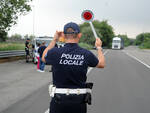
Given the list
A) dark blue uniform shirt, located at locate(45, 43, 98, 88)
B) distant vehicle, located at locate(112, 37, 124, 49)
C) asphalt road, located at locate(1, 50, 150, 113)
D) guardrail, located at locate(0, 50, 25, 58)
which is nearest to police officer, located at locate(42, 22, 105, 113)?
dark blue uniform shirt, located at locate(45, 43, 98, 88)

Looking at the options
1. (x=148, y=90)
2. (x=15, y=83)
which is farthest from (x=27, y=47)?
(x=148, y=90)

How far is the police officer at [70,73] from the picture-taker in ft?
9.30

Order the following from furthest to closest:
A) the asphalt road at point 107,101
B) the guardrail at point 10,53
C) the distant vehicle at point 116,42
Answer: the distant vehicle at point 116,42
the guardrail at point 10,53
the asphalt road at point 107,101

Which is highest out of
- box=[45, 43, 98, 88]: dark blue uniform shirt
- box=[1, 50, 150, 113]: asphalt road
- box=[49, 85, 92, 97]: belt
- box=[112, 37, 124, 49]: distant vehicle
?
box=[45, 43, 98, 88]: dark blue uniform shirt

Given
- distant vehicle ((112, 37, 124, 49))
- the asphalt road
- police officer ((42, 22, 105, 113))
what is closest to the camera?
police officer ((42, 22, 105, 113))

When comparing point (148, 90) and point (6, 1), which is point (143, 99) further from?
point (6, 1)

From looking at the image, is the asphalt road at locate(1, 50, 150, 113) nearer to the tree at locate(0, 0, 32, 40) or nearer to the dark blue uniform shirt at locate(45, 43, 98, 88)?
the dark blue uniform shirt at locate(45, 43, 98, 88)

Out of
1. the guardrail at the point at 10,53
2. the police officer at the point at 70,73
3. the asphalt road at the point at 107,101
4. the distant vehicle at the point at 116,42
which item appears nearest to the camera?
the police officer at the point at 70,73

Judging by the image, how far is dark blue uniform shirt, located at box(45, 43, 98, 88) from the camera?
2863mm

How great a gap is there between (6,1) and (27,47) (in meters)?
3.87

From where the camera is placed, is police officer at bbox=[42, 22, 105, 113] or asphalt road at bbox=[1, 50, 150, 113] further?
asphalt road at bbox=[1, 50, 150, 113]

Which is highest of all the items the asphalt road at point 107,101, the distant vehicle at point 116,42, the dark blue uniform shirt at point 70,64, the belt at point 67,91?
the dark blue uniform shirt at point 70,64

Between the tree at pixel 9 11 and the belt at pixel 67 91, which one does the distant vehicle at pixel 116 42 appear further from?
the belt at pixel 67 91

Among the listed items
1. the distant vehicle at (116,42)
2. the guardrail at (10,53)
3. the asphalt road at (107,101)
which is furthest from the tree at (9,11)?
the distant vehicle at (116,42)
